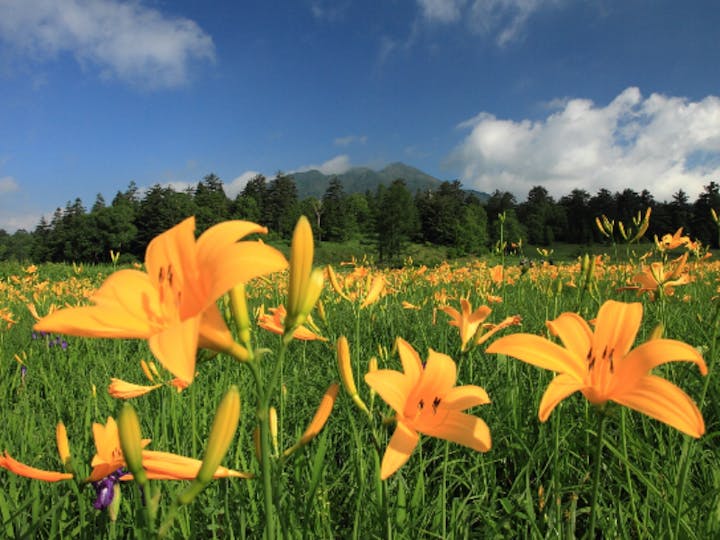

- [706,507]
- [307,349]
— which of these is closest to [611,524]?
[706,507]

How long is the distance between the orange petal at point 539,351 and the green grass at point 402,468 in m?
0.12

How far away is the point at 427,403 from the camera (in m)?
0.77

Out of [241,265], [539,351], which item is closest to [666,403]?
[539,351]

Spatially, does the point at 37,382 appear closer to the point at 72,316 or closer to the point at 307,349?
the point at 307,349

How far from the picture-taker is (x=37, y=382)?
287 centimetres

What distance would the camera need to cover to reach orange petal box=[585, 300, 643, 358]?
73 cm

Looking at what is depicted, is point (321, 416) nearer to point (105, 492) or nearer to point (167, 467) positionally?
point (167, 467)

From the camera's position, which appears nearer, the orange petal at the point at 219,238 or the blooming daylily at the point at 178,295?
the blooming daylily at the point at 178,295

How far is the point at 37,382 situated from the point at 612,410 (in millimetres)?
3421

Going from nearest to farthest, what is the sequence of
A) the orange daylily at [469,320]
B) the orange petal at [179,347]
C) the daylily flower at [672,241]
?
1. the orange petal at [179,347]
2. the orange daylily at [469,320]
3. the daylily flower at [672,241]

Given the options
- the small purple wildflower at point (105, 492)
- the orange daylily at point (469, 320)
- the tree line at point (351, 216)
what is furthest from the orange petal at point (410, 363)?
the tree line at point (351, 216)

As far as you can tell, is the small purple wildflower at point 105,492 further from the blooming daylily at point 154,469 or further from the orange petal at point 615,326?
the orange petal at point 615,326

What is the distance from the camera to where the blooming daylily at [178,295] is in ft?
1.57

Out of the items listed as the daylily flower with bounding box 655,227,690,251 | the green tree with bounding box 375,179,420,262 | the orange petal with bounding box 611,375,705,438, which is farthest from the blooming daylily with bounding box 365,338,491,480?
the green tree with bounding box 375,179,420,262
